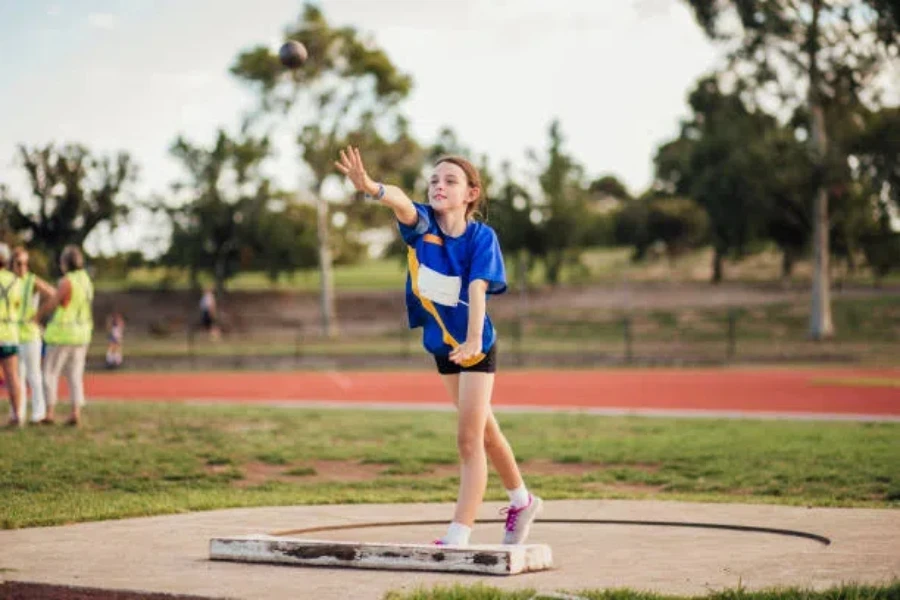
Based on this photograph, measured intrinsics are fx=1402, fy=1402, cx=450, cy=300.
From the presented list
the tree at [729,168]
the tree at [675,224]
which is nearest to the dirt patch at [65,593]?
the tree at [729,168]

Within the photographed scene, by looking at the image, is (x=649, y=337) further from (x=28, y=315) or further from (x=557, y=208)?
(x=28, y=315)

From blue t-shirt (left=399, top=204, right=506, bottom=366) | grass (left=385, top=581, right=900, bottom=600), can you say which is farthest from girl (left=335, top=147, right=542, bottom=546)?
grass (left=385, top=581, right=900, bottom=600)

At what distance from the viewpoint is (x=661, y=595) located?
6.39 meters

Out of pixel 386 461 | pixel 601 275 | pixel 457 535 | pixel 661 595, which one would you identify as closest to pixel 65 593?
pixel 457 535

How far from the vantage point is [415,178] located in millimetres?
61938

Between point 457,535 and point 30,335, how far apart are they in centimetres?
1032

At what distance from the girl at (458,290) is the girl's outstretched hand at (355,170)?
0.14 metres

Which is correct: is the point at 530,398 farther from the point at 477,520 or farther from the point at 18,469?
the point at 477,520

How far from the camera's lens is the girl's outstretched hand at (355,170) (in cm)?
726

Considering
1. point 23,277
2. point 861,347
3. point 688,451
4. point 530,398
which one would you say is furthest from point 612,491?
point 861,347

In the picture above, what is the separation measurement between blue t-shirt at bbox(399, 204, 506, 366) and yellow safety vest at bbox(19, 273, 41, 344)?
390 inches

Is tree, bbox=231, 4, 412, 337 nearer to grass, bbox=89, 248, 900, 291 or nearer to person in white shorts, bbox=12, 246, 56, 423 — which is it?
grass, bbox=89, 248, 900, 291

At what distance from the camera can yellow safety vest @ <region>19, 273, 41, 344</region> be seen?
53.8 ft

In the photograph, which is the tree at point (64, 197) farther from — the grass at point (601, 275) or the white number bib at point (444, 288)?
the white number bib at point (444, 288)
